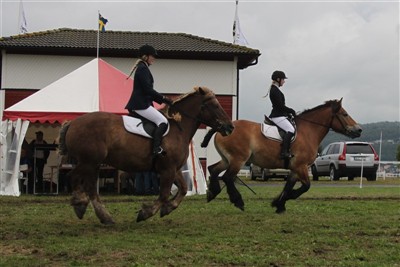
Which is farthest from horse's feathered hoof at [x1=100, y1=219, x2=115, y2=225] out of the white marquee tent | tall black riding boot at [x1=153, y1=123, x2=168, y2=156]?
the white marquee tent

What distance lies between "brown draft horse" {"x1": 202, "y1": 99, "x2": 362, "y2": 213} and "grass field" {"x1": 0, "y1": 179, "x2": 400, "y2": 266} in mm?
452

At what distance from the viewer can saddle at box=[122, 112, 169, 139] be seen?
31.8 ft

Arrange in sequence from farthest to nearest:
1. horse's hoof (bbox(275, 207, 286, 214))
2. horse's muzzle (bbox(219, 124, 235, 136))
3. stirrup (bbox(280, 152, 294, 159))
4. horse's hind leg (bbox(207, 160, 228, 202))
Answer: horse's hind leg (bbox(207, 160, 228, 202)), stirrup (bbox(280, 152, 294, 159)), horse's hoof (bbox(275, 207, 286, 214)), horse's muzzle (bbox(219, 124, 235, 136))

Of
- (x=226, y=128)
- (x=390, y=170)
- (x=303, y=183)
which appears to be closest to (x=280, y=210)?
(x=303, y=183)

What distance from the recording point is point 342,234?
8953mm

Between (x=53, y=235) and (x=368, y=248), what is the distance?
427 cm

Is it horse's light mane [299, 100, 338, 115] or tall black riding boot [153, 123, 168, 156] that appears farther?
horse's light mane [299, 100, 338, 115]

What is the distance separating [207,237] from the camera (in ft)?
28.0

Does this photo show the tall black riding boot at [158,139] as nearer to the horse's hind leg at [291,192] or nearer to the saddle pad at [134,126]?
the saddle pad at [134,126]

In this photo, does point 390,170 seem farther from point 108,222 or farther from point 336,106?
point 108,222

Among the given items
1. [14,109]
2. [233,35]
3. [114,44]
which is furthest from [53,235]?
[233,35]

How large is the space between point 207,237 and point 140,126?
2234 millimetres

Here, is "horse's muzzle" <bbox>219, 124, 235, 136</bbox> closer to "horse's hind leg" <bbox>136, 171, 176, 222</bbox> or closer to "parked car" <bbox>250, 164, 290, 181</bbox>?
"horse's hind leg" <bbox>136, 171, 176, 222</bbox>

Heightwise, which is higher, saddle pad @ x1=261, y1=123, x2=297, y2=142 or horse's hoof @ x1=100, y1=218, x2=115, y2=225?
saddle pad @ x1=261, y1=123, x2=297, y2=142
